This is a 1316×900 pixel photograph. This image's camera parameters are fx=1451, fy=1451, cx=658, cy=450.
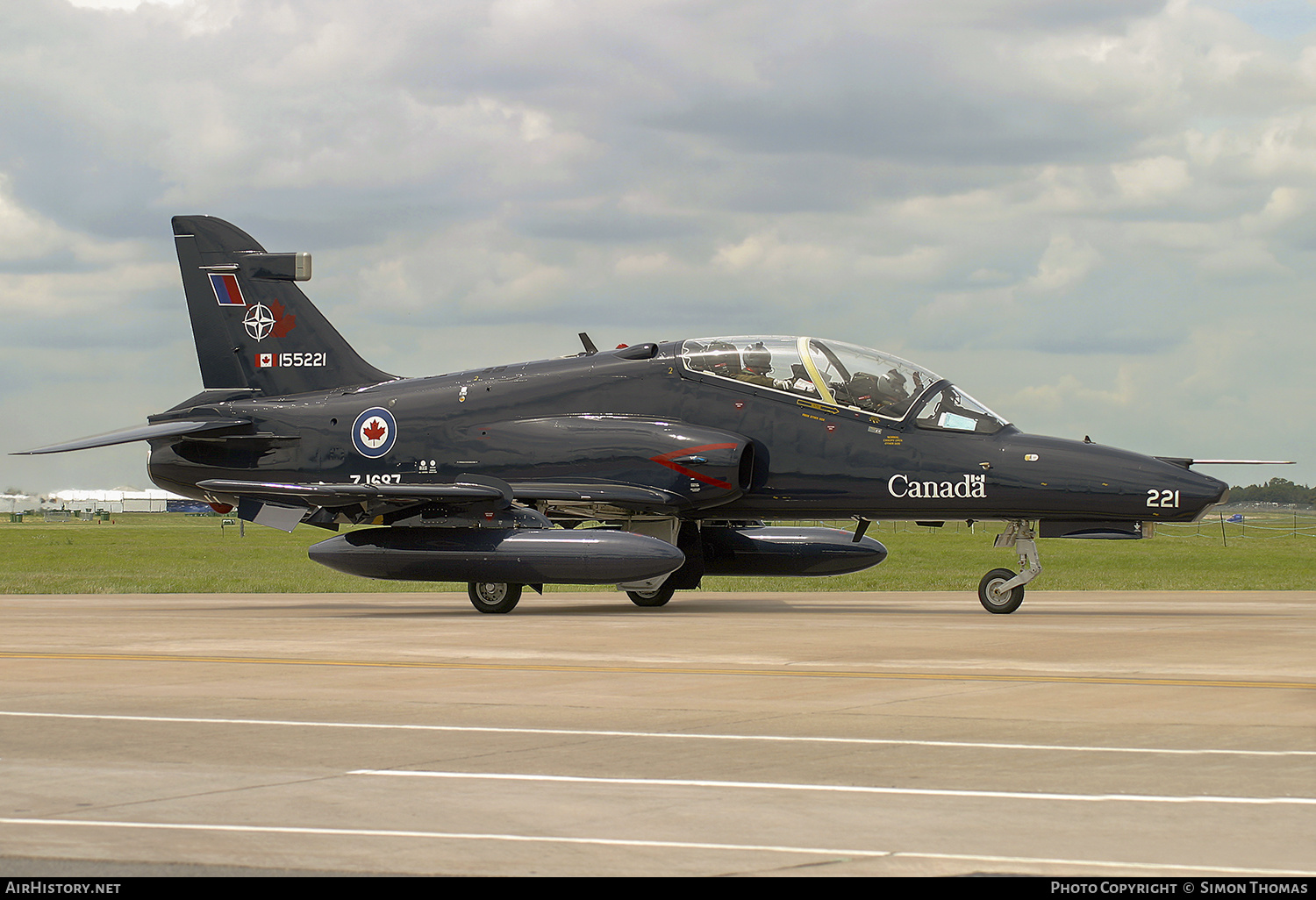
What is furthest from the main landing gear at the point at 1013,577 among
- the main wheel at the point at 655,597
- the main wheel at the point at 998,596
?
the main wheel at the point at 655,597

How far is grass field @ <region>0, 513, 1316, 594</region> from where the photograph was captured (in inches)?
1116

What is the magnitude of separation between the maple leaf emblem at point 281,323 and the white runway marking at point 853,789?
58.4ft

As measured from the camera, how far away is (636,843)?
5.81 m

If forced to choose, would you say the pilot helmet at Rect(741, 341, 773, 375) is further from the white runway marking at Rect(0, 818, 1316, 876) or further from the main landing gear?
the white runway marking at Rect(0, 818, 1316, 876)

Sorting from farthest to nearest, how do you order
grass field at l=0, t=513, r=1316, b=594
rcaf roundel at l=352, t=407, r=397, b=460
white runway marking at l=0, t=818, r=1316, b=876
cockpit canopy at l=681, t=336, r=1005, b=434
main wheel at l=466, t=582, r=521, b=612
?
grass field at l=0, t=513, r=1316, b=594 → rcaf roundel at l=352, t=407, r=397, b=460 → main wheel at l=466, t=582, r=521, b=612 → cockpit canopy at l=681, t=336, r=1005, b=434 → white runway marking at l=0, t=818, r=1316, b=876

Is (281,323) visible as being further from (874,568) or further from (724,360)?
(874,568)

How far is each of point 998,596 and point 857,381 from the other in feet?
11.3

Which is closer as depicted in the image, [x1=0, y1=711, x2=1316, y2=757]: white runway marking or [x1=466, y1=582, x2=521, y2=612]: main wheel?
[x1=0, y1=711, x2=1316, y2=757]: white runway marking

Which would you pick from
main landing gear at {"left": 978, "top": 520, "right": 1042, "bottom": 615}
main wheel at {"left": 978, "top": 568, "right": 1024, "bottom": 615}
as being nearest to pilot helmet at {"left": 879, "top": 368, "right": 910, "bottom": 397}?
main landing gear at {"left": 978, "top": 520, "right": 1042, "bottom": 615}

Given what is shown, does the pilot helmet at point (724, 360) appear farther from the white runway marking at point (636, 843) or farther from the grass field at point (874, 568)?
the white runway marking at point (636, 843)

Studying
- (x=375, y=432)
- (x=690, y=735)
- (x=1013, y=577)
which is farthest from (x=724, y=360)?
(x=690, y=735)

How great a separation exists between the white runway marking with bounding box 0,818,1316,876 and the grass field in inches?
836
